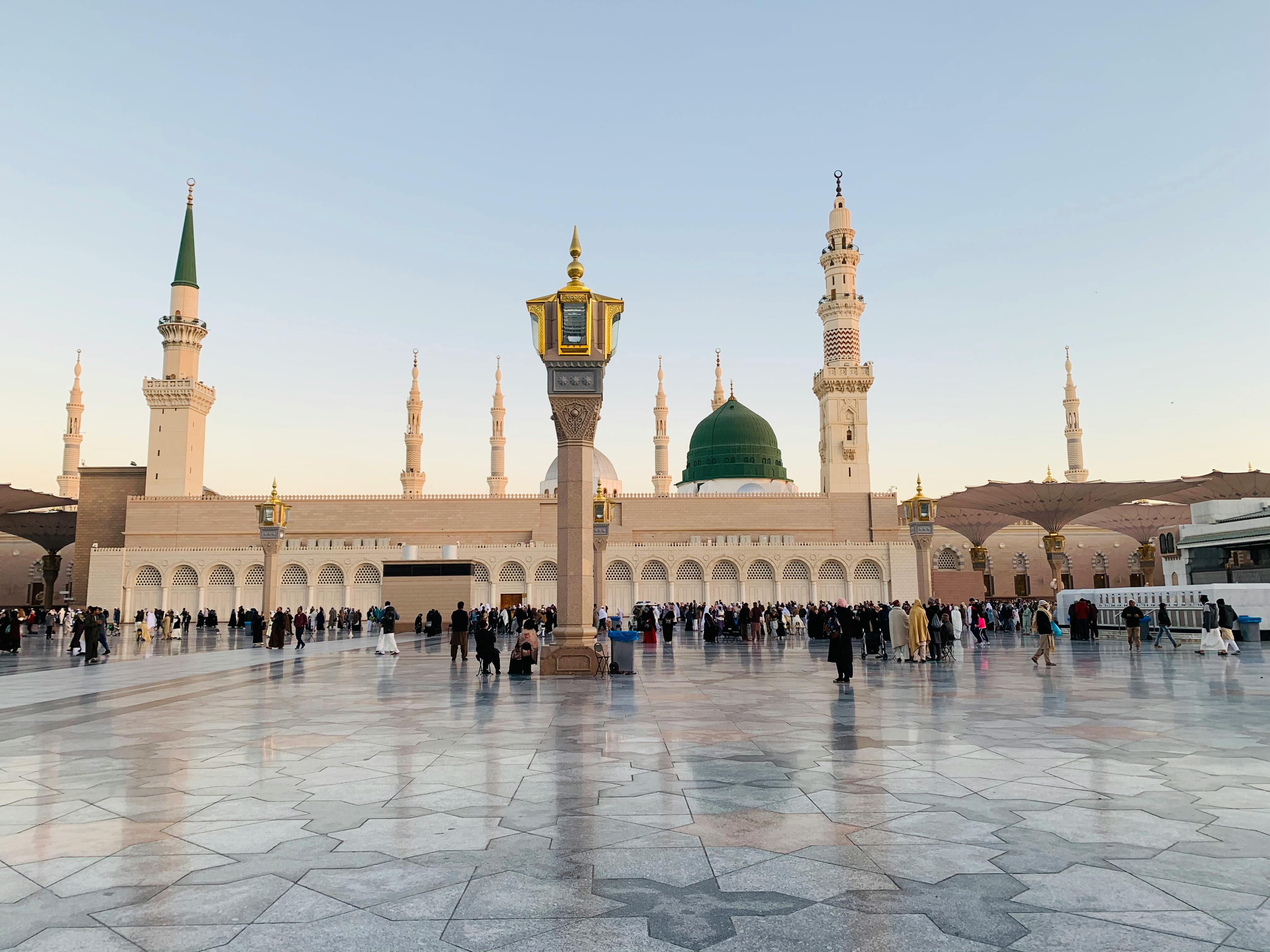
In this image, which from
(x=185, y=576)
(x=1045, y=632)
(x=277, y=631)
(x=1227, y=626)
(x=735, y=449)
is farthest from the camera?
(x=735, y=449)

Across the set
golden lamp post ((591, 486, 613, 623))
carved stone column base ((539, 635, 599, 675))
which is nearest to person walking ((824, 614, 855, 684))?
carved stone column base ((539, 635, 599, 675))

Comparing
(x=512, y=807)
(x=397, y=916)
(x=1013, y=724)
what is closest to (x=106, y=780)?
(x=512, y=807)

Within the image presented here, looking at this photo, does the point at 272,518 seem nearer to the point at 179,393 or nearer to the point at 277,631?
the point at 277,631

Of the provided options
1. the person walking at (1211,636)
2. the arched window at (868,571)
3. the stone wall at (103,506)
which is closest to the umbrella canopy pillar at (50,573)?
the stone wall at (103,506)

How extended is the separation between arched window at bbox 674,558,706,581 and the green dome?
44.6 ft

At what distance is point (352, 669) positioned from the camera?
13820 mm

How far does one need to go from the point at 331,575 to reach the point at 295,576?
5.47 ft

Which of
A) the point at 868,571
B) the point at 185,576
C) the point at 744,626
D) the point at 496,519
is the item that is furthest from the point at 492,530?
the point at 744,626

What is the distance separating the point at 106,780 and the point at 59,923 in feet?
8.29

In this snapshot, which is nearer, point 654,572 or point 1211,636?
point 1211,636

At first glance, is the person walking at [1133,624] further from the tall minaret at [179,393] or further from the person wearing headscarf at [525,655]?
the tall minaret at [179,393]

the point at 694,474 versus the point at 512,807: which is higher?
the point at 694,474

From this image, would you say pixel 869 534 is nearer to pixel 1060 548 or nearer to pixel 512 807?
pixel 1060 548

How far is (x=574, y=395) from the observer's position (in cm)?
1190
